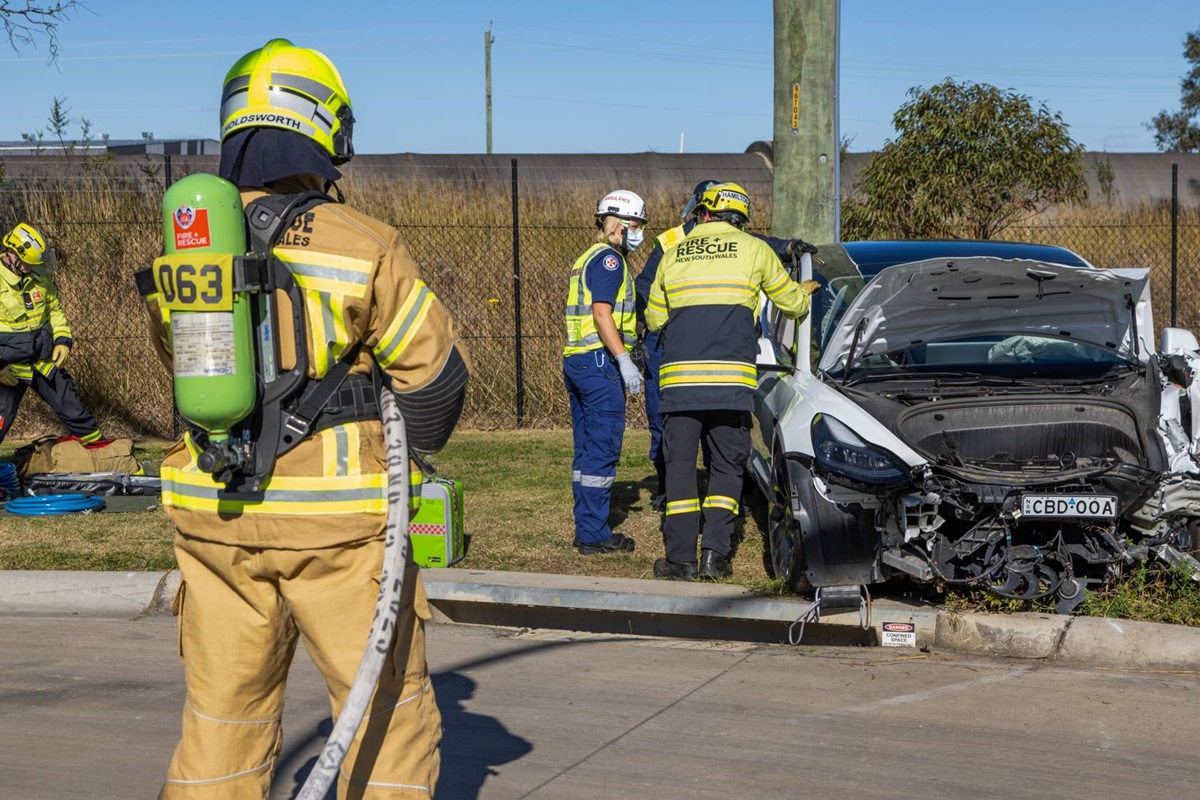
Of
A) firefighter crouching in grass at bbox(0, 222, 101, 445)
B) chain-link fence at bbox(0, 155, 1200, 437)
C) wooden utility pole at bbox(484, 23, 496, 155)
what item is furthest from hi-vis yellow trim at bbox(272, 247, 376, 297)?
wooden utility pole at bbox(484, 23, 496, 155)

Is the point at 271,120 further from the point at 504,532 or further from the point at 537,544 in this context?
the point at 504,532

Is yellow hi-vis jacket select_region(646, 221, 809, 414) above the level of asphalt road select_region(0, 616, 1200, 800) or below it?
above

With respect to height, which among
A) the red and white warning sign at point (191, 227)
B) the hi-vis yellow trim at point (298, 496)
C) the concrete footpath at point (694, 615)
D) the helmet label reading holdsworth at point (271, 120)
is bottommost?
the concrete footpath at point (694, 615)

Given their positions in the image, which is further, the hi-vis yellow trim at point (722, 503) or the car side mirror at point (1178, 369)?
the hi-vis yellow trim at point (722, 503)

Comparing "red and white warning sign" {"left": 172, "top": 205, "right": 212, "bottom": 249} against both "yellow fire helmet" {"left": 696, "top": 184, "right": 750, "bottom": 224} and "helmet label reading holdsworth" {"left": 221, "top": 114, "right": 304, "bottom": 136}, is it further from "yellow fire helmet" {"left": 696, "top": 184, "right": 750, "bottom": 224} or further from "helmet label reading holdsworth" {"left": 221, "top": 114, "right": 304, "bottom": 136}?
"yellow fire helmet" {"left": 696, "top": 184, "right": 750, "bottom": 224}

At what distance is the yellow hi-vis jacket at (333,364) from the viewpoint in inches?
121

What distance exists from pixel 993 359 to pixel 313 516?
15.4ft

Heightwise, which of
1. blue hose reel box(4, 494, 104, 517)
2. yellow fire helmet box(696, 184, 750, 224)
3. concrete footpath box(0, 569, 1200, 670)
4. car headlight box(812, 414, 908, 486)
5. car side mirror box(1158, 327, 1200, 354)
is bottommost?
concrete footpath box(0, 569, 1200, 670)

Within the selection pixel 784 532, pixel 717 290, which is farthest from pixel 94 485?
pixel 784 532

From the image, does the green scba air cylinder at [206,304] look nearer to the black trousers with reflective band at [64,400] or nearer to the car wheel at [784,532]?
the car wheel at [784,532]

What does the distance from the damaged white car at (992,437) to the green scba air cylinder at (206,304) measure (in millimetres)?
3644

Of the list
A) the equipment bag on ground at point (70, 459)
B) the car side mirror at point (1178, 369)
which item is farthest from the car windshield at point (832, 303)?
the equipment bag on ground at point (70, 459)

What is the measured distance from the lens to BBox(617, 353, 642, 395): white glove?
762cm

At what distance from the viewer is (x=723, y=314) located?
711cm
